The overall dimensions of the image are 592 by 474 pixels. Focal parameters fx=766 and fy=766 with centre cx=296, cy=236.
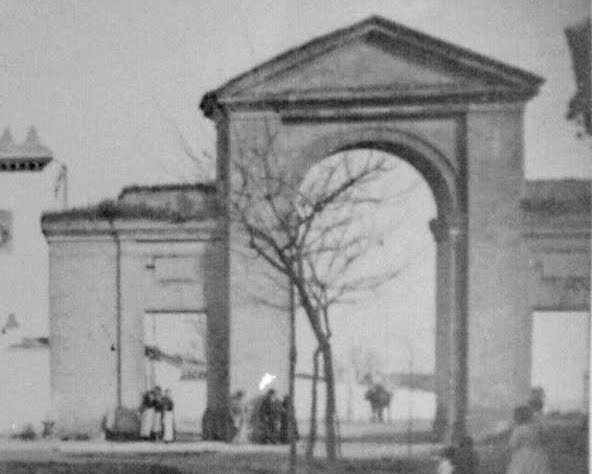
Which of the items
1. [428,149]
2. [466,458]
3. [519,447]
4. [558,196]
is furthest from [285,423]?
[558,196]

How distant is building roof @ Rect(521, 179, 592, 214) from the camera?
1867 mm

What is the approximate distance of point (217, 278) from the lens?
188 centimetres

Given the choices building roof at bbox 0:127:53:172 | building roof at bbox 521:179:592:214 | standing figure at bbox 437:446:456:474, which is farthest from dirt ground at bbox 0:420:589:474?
building roof at bbox 0:127:53:172

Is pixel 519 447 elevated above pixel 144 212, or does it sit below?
below

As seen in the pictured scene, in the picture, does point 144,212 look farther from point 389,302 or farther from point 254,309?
point 389,302

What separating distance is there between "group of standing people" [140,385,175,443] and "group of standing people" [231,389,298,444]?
6.1 inches

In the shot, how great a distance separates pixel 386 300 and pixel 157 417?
0.63 meters

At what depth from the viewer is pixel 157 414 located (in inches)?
74.0

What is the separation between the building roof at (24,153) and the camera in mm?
1926

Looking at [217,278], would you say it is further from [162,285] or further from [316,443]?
[316,443]

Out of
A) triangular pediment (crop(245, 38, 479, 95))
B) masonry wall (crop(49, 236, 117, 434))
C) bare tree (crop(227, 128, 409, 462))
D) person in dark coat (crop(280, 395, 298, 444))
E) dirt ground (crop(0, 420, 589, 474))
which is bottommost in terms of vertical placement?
dirt ground (crop(0, 420, 589, 474))

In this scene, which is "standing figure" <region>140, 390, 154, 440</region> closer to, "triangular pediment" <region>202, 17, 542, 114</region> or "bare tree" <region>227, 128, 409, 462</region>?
"bare tree" <region>227, 128, 409, 462</region>

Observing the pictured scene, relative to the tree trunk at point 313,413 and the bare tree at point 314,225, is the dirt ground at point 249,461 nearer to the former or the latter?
the tree trunk at point 313,413

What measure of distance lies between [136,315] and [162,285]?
0.10m
